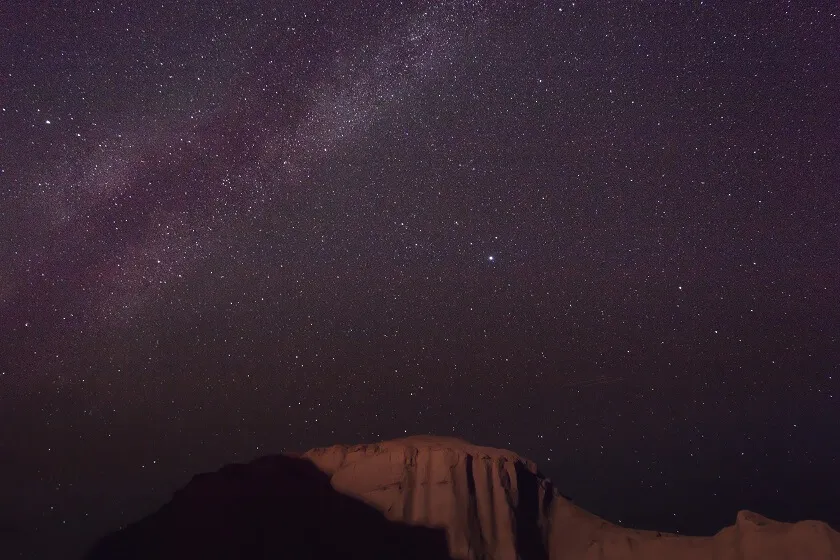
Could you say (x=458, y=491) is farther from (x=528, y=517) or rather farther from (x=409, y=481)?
(x=528, y=517)

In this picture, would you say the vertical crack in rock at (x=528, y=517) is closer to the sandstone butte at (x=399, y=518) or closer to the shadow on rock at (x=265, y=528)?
the sandstone butte at (x=399, y=518)

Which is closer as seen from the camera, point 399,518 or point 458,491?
point 399,518

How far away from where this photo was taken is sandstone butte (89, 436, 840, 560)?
25.0 m

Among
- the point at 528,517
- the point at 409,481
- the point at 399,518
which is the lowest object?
the point at 528,517

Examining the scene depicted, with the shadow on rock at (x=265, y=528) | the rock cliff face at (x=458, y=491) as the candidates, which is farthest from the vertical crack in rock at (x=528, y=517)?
the shadow on rock at (x=265, y=528)

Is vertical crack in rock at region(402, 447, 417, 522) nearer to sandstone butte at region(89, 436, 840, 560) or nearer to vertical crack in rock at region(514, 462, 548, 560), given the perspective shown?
sandstone butte at region(89, 436, 840, 560)

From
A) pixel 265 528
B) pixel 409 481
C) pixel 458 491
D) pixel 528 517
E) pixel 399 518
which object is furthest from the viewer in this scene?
pixel 528 517

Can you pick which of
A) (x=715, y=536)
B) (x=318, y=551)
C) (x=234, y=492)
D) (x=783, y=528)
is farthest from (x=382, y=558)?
(x=783, y=528)

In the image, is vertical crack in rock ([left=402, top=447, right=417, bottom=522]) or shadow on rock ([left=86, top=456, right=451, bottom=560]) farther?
vertical crack in rock ([left=402, top=447, right=417, bottom=522])

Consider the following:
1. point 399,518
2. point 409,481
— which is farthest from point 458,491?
point 399,518

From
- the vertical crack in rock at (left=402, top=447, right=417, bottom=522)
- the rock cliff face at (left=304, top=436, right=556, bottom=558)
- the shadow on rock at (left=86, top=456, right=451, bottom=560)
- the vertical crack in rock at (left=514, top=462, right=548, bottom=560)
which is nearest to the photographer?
the shadow on rock at (left=86, top=456, right=451, bottom=560)

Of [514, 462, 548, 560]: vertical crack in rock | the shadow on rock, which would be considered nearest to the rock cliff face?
[514, 462, 548, 560]: vertical crack in rock

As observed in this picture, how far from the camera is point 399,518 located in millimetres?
26234

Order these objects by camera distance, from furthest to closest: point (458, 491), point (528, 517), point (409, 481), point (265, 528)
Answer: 1. point (528, 517)
2. point (409, 481)
3. point (458, 491)
4. point (265, 528)
